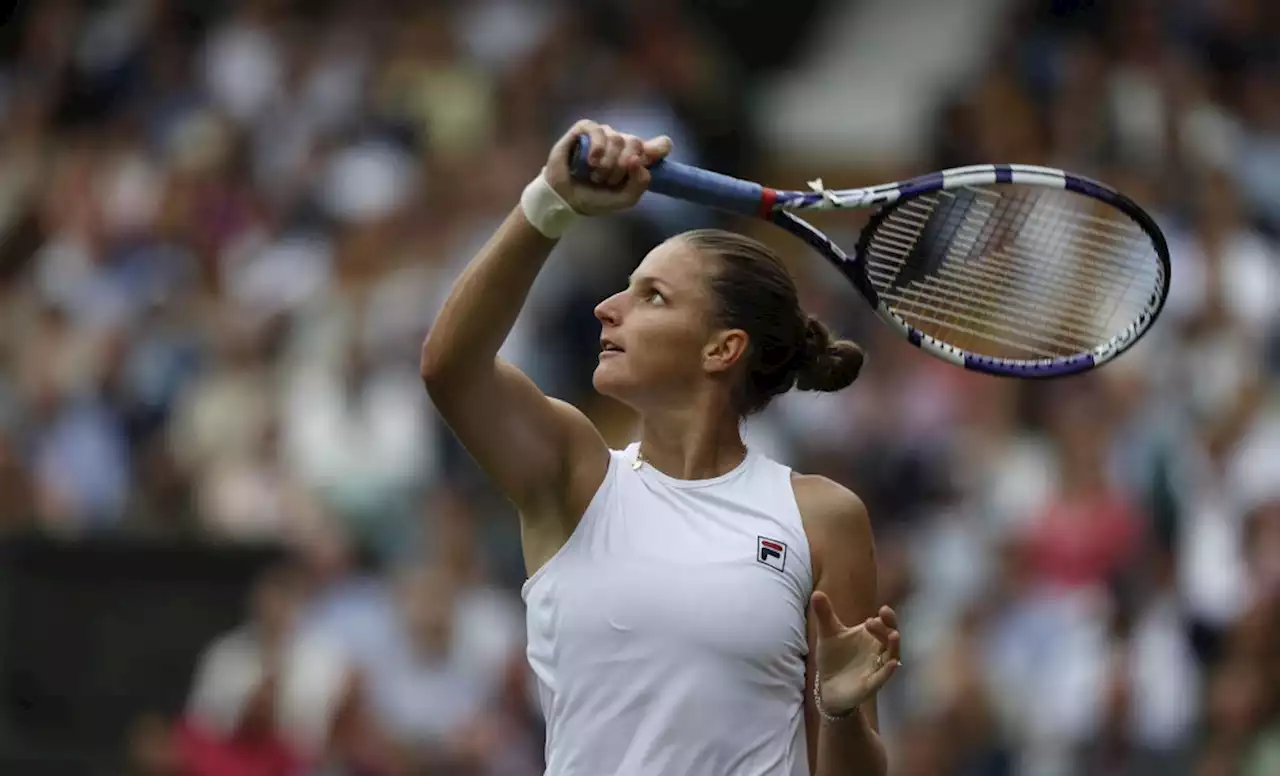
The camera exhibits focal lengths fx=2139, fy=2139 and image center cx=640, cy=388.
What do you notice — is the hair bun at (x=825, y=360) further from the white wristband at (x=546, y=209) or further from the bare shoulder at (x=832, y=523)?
the white wristband at (x=546, y=209)

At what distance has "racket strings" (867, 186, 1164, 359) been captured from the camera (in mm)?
4207

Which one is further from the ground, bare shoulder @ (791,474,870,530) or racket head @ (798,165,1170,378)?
racket head @ (798,165,1170,378)

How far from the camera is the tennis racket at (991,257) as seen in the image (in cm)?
398

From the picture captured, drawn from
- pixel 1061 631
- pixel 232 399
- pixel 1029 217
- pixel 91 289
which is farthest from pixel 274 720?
pixel 1029 217

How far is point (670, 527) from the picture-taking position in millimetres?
3590

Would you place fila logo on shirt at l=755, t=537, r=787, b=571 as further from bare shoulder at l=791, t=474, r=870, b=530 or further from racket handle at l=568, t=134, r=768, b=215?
racket handle at l=568, t=134, r=768, b=215

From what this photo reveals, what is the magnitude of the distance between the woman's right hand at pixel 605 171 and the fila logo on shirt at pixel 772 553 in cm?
63

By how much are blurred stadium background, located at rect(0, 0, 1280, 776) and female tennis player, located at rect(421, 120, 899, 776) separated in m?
3.52

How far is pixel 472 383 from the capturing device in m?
3.48

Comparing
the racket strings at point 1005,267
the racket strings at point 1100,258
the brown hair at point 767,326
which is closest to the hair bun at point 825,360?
the brown hair at point 767,326

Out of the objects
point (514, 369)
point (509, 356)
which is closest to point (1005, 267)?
point (514, 369)

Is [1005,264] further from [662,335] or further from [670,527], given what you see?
[670,527]

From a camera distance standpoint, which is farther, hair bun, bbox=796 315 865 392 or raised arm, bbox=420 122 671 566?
hair bun, bbox=796 315 865 392

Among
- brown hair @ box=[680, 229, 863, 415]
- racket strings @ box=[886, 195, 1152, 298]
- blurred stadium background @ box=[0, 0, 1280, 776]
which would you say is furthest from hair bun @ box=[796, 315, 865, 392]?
blurred stadium background @ box=[0, 0, 1280, 776]
